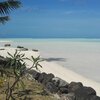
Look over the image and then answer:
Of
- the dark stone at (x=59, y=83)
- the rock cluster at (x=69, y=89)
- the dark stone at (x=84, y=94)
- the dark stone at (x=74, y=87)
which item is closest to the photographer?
the rock cluster at (x=69, y=89)

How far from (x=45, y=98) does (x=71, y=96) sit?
45.9 inches

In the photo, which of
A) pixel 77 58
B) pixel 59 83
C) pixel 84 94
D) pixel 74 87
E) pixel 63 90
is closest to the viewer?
pixel 84 94

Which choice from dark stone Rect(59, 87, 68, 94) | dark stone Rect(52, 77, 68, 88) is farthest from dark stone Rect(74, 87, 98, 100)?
dark stone Rect(52, 77, 68, 88)

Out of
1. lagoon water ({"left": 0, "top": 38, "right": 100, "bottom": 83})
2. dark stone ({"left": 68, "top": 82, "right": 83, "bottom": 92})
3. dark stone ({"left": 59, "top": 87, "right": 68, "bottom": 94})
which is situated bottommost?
lagoon water ({"left": 0, "top": 38, "right": 100, "bottom": 83})

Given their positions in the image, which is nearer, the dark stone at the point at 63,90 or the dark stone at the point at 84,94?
the dark stone at the point at 84,94

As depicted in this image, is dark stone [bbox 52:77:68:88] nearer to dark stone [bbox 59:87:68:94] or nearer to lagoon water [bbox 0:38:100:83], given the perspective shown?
dark stone [bbox 59:87:68:94]

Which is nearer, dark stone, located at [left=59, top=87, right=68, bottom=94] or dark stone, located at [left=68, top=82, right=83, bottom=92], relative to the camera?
dark stone, located at [left=68, top=82, right=83, bottom=92]

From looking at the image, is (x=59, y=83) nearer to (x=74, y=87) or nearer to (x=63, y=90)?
(x=63, y=90)

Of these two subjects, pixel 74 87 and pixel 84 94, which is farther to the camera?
pixel 74 87

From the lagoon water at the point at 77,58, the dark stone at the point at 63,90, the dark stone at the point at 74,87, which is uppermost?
the dark stone at the point at 74,87

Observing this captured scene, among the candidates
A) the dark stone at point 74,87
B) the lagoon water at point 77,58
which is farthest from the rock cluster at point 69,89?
the lagoon water at point 77,58

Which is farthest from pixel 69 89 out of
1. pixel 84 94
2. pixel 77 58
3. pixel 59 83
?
pixel 77 58

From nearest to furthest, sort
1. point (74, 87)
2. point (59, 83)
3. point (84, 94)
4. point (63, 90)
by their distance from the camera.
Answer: point (84, 94) → point (74, 87) → point (63, 90) → point (59, 83)

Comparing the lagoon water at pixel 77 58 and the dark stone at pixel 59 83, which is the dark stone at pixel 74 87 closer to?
the dark stone at pixel 59 83
